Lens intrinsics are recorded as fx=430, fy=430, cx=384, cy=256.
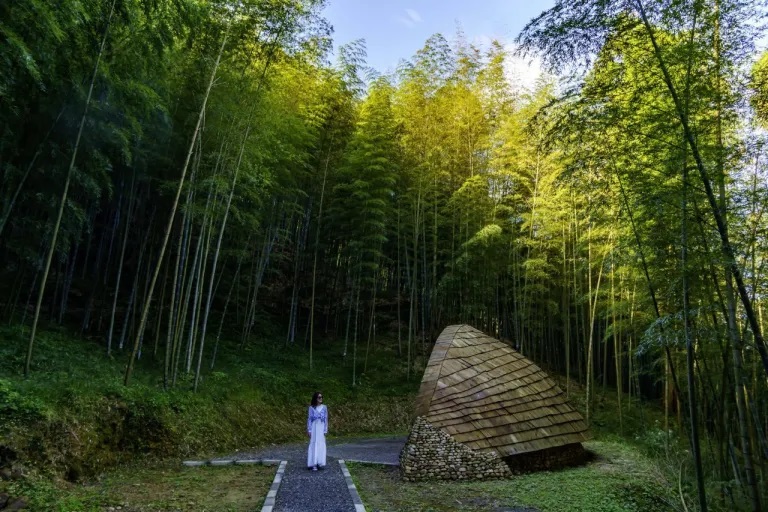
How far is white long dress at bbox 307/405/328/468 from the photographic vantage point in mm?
5660

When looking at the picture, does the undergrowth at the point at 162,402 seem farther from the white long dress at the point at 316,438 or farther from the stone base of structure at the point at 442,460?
the stone base of structure at the point at 442,460

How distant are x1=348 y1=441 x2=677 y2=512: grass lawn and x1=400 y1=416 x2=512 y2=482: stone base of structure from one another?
14 cm

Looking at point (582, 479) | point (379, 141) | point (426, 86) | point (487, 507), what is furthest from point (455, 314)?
point (487, 507)

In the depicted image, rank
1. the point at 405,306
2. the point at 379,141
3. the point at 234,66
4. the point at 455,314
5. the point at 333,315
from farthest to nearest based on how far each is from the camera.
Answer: the point at 405,306
the point at 333,315
the point at 455,314
the point at 379,141
the point at 234,66

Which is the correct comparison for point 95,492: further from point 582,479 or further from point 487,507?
point 582,479

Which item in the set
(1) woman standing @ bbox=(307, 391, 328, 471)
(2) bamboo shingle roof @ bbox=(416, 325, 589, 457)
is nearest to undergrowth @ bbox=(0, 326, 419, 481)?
(1) woman standing @ bbox=(307, 391, 328, 471)

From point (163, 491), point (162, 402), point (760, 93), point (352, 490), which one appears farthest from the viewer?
point (162, 402)

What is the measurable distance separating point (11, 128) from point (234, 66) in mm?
3162

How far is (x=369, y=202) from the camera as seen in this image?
10.8m

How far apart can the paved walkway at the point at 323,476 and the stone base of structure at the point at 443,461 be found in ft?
2.97

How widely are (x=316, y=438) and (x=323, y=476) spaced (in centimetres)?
53

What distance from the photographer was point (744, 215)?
3.96 m

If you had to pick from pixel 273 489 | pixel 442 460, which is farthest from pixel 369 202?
pixel 273 489

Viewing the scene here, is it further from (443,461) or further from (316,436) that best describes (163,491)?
(443,461)
